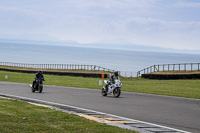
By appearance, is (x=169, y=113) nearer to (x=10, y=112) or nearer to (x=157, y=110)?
(x=157, y=110)

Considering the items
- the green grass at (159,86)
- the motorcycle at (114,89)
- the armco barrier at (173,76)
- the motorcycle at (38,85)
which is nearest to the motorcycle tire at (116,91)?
the motorcycle at (114,89)

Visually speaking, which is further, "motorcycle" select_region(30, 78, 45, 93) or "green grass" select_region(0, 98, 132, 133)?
"motorcycle" select_region(30, 78, 45, 93)

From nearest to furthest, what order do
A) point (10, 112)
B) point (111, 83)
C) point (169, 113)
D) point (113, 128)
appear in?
1. point (113, 128)
2. point (10, 112)
3. point (169, 113)
4. point (111, 83)

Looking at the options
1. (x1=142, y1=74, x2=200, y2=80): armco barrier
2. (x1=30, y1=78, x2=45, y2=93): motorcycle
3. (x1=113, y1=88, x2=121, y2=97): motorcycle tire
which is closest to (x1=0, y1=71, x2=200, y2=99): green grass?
(x1=142, y1=74, x2=200, y2=80): armco barrier

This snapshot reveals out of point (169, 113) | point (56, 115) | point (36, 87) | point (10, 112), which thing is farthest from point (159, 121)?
point (36, 87)

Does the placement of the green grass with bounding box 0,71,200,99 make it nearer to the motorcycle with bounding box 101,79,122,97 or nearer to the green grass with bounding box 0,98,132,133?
the motorcycle with bounding box 101,79,122,97

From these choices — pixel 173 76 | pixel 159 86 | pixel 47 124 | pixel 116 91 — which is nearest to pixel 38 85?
pixel 116 91

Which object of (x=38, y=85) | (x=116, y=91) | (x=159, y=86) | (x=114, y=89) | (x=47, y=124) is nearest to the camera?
(x=47, y=124)

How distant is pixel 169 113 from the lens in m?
13.1

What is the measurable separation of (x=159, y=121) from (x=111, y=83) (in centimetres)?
896

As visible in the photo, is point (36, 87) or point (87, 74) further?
point (87, 74)

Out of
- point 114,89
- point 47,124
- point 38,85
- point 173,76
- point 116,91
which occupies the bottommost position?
point 47,124

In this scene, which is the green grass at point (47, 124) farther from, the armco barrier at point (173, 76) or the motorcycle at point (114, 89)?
the armco barrier at point (173, 76)

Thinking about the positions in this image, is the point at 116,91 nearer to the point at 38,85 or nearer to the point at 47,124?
the point at 38,85
